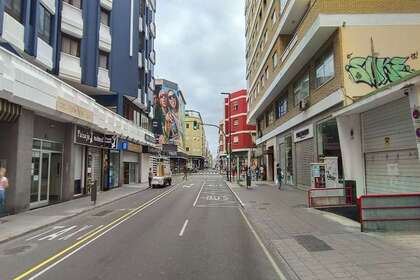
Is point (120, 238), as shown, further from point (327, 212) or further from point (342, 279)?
point (327, 212)

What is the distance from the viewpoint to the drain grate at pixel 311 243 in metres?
9.15

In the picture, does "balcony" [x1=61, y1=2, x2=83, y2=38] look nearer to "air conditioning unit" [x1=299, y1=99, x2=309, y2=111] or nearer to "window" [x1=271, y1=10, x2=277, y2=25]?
"window" [x1=271, y1=10, x2=277, y2=25]

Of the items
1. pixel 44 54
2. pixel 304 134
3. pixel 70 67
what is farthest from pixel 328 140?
pixel 70 67

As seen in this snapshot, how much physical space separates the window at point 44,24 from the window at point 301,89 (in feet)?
55.4

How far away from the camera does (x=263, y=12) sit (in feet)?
129

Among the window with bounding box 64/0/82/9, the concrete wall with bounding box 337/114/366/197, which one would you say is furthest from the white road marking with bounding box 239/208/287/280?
the window with bounding box 64/0/82/9

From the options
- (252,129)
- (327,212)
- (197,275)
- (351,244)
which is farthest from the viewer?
(252,129)

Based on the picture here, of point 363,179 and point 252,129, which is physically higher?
point 252,129

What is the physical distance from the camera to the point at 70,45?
91.0 ft

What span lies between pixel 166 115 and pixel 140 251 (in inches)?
2972

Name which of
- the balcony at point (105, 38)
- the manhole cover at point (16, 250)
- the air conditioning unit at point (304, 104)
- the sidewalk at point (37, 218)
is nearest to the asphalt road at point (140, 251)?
the manhole cover at point (16, 250)

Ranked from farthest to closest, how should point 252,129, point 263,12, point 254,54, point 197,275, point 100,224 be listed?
point 252,129 < point 254,54 < point 263,12 < point 100,224 < point 197,275

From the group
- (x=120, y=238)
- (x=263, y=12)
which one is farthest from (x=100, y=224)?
(x=263, y=12)

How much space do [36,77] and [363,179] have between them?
49.2ft
